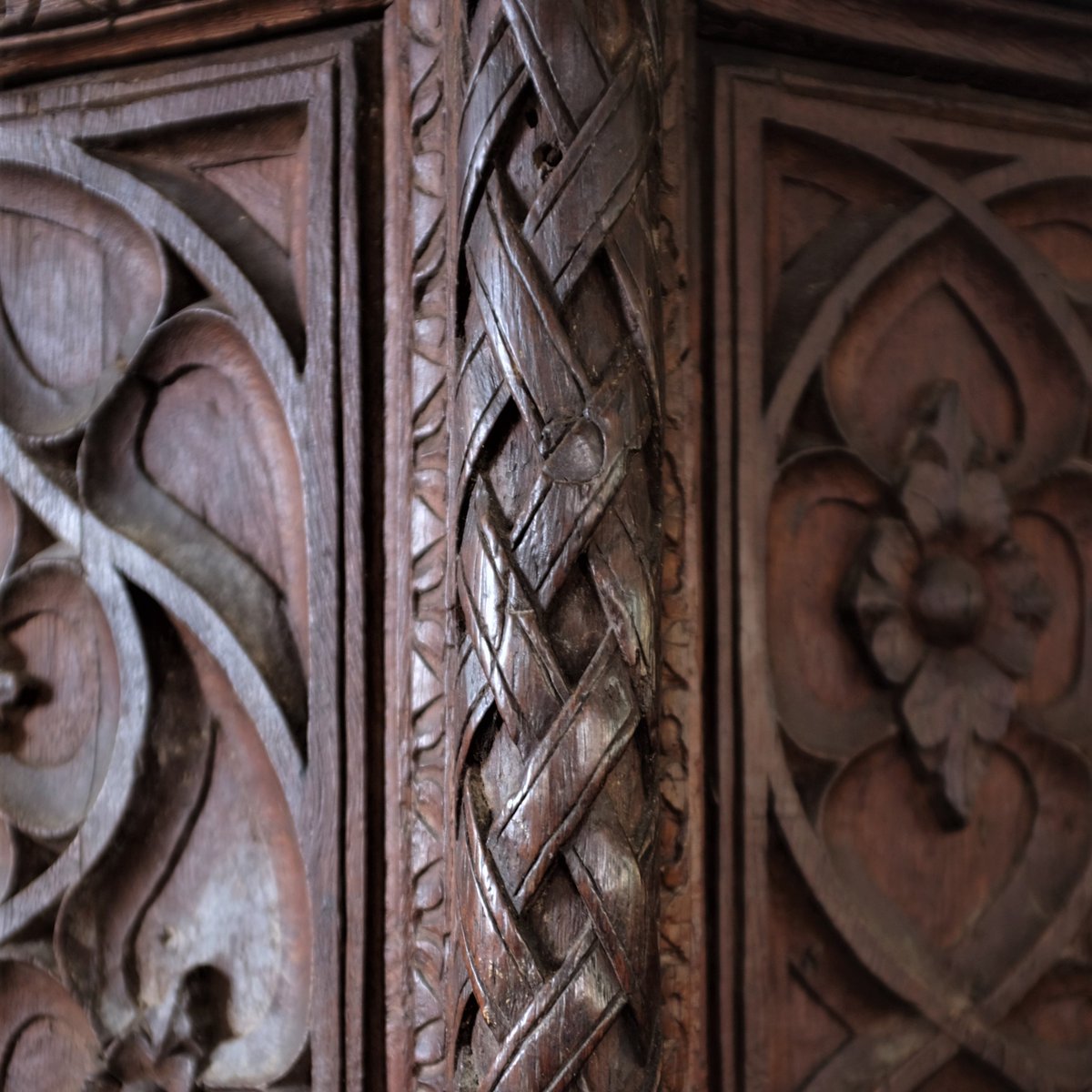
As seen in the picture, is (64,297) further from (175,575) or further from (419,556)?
(419,556)

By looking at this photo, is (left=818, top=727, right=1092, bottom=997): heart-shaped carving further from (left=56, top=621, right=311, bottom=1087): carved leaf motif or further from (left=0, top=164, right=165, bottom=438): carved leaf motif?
(left=0, top=164, right=165, bottom=438): carved leaf motif

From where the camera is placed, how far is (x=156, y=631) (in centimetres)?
59

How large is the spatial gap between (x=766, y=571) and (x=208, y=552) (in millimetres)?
299

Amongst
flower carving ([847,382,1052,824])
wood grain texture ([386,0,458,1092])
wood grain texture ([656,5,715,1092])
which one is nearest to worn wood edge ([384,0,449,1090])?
wood grain texture ([386,0,458,1092])

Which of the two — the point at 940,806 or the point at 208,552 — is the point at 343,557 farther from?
the point at 940,806

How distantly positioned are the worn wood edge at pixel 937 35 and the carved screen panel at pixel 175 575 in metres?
0.21

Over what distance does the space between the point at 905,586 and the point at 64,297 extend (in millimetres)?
514

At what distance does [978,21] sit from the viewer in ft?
1.91

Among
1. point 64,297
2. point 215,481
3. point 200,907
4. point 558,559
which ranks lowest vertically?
point 200,907

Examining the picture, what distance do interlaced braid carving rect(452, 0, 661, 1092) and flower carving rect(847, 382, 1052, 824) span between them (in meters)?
0.18

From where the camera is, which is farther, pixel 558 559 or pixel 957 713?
pixel 957 713

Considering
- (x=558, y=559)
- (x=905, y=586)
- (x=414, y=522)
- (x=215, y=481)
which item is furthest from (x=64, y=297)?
(x=905, y=586)

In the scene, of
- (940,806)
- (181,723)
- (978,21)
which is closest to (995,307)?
(978,21)

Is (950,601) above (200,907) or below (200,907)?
above
